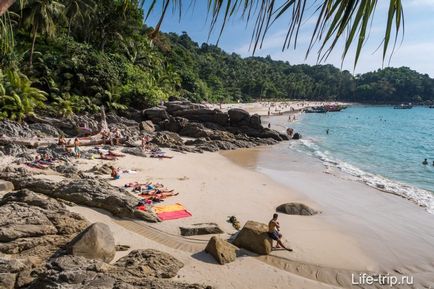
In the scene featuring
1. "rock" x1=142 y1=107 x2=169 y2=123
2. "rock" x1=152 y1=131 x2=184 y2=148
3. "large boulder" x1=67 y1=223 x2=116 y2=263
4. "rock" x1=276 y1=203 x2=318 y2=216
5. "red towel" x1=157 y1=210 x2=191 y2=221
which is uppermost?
"rock" x1=142 y1=107 x2=169 y2=123

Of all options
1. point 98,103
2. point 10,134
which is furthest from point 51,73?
point 10,134

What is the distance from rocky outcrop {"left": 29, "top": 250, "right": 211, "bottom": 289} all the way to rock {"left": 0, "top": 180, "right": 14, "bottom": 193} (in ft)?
18.4

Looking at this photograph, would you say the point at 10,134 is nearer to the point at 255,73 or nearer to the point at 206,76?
the point at 206,76

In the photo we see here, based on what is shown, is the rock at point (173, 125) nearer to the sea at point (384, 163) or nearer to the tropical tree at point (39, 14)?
the sea at point (384, 163)

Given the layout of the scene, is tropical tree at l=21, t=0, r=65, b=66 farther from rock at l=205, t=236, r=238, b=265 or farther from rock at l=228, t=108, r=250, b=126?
rock at l=205, t=236, r=238, b=265

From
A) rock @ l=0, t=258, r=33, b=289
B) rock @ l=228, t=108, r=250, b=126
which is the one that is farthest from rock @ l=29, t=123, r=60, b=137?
rock @ l=0, t=258, r=33, b=289

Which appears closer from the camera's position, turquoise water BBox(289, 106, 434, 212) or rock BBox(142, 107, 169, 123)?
turquoise water BBox(289, 106, 434, 212)

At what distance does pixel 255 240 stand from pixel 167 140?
18.1 m

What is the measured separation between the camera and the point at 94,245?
6.77m

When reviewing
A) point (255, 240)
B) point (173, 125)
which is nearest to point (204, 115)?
point (173, 125)

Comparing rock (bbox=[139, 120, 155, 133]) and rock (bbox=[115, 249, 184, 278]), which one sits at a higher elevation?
rock (bbox=[139, 120, 155, 133])

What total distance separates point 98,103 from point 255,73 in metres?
90.3

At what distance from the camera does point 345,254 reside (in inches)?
378

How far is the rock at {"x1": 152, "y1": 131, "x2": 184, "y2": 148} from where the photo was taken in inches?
999
